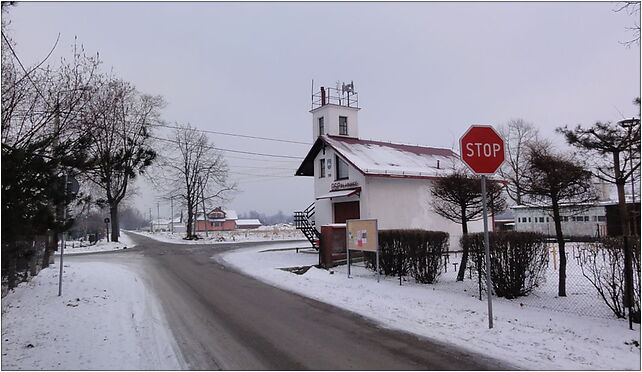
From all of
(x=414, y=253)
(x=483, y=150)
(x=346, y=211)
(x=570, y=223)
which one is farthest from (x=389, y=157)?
(x=570, y=223)

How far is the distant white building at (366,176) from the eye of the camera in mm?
22609

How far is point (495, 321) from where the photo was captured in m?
7.89

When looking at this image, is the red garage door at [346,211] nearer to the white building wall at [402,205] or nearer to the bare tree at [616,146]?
the white building wall at [402,205]

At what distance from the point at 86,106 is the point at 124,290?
5.97 metres

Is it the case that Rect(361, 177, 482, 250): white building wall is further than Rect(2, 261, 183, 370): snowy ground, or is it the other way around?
Rect(361, 177, 482, 250): white building wall

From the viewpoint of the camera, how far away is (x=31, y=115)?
6.89 metres

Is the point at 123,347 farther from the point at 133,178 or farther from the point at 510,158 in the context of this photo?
the point at 510,158

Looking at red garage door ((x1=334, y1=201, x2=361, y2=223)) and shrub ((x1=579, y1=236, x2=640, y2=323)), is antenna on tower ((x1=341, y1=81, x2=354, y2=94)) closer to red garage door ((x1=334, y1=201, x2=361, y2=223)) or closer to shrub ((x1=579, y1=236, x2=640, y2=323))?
red garage door ((x1=334, y1=201, x2=361, y2=223))

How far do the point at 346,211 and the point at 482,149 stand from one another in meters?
16.3

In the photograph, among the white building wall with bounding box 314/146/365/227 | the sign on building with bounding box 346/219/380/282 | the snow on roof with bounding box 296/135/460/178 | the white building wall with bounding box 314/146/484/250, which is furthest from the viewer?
the white building wall with bounding box 314/146/365/227

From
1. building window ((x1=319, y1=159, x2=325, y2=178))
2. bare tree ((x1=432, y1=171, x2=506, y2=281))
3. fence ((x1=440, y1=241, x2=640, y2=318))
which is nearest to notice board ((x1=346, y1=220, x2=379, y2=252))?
bare tree ((x1=432, y1=171, x2=506, y2=281))

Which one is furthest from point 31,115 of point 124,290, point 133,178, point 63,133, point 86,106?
point 124,290

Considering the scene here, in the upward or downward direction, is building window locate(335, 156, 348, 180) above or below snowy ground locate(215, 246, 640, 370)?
above

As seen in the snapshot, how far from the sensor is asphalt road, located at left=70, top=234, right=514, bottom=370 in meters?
5.92
